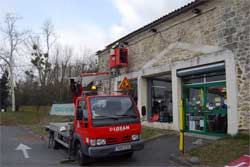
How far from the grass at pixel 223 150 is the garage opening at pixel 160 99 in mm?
4689

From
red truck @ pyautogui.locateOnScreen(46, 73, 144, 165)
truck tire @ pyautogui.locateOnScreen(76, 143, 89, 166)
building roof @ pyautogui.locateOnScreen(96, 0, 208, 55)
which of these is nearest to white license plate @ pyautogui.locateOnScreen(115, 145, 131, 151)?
red truck @ pyautogui.locateOnScreen(46, 73, 144, 165)

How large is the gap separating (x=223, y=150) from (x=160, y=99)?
7.18 metres

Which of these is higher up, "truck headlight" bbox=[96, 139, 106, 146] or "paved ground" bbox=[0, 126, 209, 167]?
"truck headlight" bbox=[96, 139, 106, 146]

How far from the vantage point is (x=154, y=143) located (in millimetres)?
11438

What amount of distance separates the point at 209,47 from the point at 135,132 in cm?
543

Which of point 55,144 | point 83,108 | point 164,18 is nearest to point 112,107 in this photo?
point 83,108

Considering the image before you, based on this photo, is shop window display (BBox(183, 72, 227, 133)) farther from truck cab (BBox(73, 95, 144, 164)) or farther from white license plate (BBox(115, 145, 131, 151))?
white license plate (BBox(115, 145, 131, 151))

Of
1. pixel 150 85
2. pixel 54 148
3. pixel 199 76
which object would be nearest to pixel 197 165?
pixel 199 76

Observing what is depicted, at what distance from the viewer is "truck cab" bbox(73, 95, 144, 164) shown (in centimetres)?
790

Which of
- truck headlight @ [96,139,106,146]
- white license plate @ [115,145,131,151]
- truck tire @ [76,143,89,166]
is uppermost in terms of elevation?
truck headlight @ [96,139,106,146]

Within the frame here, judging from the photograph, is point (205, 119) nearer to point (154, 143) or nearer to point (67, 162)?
point (154, 143)

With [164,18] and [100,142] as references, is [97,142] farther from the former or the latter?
[164,18]

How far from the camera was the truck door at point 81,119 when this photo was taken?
8258mm

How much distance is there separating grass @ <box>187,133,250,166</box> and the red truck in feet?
6.21
